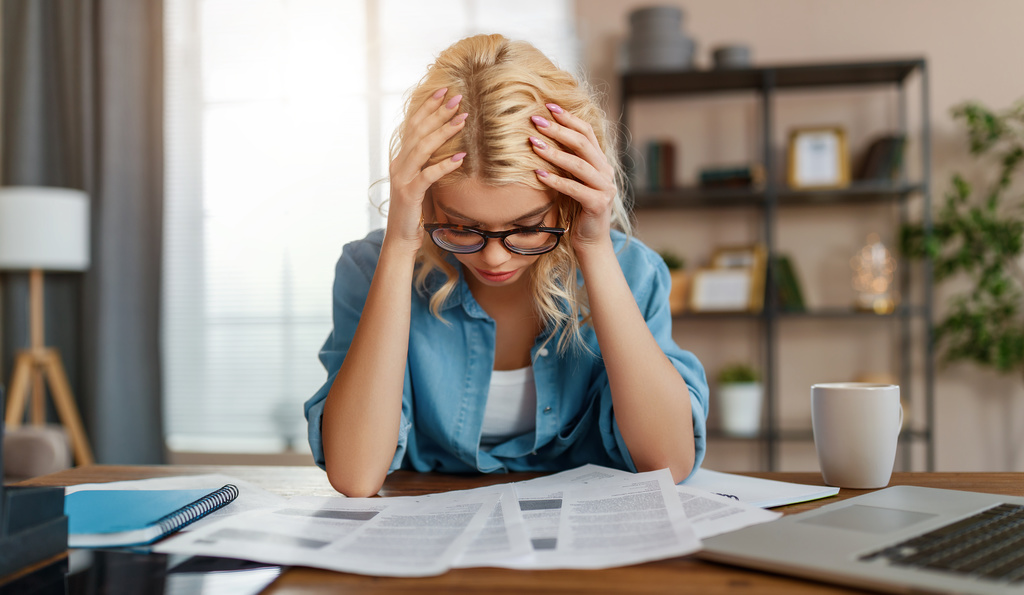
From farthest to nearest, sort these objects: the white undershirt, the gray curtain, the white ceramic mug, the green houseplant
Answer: the gray curtain, the green houseplant, the white undershirt, the white ceramic mug

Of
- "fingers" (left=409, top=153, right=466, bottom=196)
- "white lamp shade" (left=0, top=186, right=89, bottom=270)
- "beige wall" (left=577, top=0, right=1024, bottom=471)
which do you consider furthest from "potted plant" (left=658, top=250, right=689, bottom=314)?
"white lamp shade" (left=0, top=186, right=89, bottom=270)

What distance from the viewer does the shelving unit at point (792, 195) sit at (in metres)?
2.71

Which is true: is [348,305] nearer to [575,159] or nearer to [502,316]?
[502,316]

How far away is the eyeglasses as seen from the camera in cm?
95

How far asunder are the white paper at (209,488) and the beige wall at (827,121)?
2.45 meters

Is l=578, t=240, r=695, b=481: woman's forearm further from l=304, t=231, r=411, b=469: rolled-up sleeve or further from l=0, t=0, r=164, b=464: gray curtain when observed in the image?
l=0, t=0, r=164, b=464: gray curtain

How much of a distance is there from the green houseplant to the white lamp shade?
3396mm

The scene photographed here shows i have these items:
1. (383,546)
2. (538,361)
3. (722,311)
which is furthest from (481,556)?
(722,311)

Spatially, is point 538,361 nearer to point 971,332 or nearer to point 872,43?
point 971,332

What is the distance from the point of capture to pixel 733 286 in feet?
9.31

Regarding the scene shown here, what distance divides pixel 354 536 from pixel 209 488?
267 millimetres

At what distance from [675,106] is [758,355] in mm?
1137

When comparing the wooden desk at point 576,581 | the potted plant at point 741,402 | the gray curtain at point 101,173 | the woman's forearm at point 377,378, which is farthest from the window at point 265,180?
the wooden desk at point 576,581

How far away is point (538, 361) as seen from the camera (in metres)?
1.08
